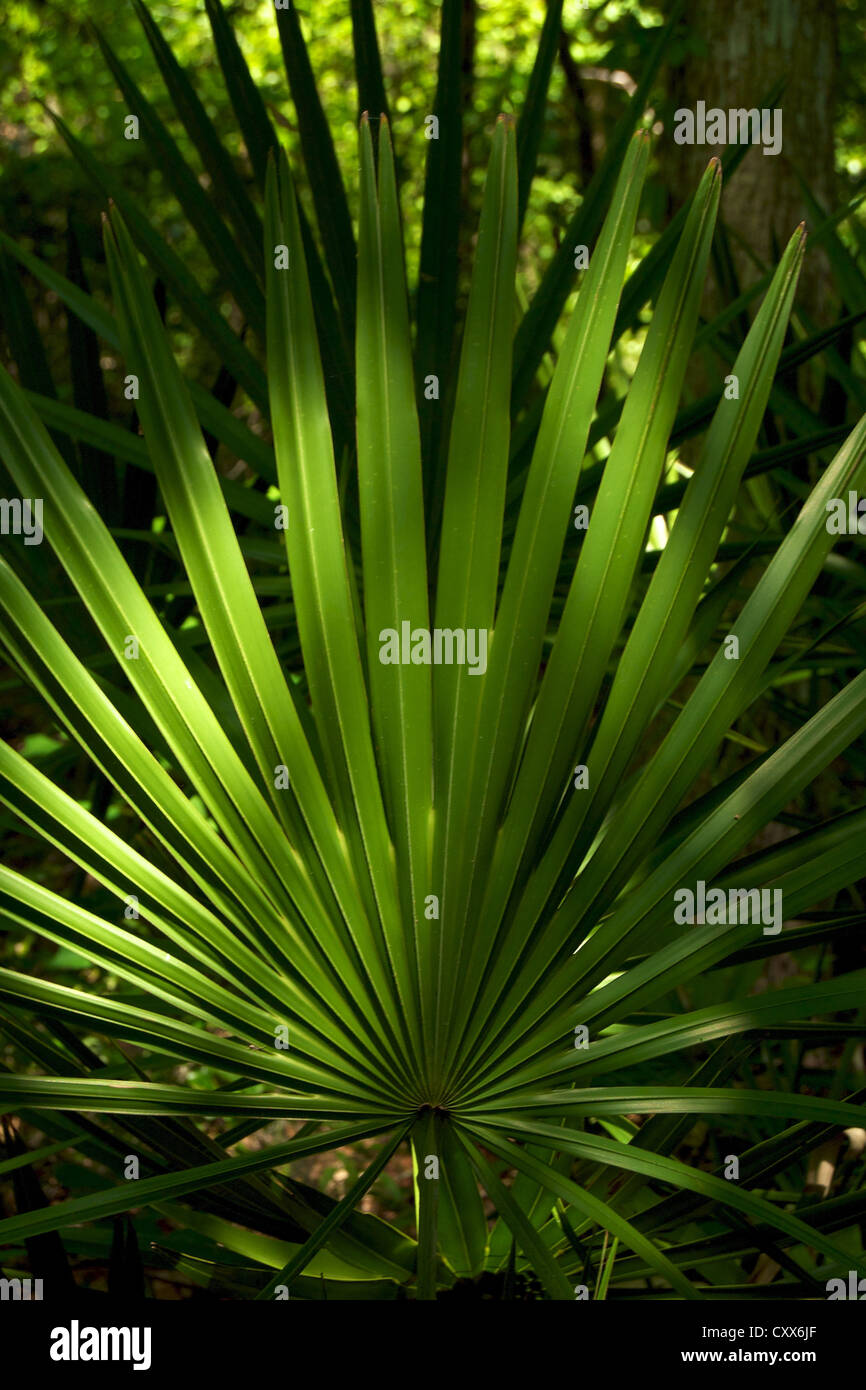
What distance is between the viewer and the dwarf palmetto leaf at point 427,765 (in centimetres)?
86

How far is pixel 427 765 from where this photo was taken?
92cm

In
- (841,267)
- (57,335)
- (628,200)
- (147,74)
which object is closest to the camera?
(628,200)

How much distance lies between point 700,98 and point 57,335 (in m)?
4.80

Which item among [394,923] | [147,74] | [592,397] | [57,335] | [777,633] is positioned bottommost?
[394,923]

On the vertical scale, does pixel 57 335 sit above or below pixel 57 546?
above

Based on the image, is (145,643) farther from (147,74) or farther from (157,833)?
(147,74)

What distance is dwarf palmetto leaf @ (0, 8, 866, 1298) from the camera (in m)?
0.86

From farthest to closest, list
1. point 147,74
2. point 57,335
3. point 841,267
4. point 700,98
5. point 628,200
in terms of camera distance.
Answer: point 57,335
point 147,74
point 700,98
point 841,267
point 628,200

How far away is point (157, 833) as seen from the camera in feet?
3.13

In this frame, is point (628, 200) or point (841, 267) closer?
point (628, 200)

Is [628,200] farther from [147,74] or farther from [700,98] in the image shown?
[147,74]

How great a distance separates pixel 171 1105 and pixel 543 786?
0.39 metres
